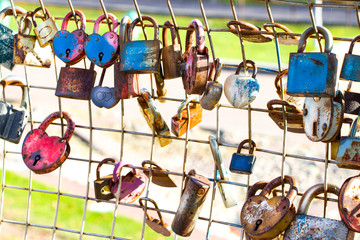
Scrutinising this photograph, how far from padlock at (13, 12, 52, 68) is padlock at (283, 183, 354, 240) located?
761 millimetres

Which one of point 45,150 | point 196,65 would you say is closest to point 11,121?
point 45,150

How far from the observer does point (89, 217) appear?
3340 millimetres

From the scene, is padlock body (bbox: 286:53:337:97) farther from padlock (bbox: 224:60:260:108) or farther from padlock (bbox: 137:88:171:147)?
padlock (bbox: 137:88:171:147)

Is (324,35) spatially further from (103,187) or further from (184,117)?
(103,187)

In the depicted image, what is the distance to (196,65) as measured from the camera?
121 cm

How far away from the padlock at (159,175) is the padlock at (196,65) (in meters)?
0.28

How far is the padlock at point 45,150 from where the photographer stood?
1449mm

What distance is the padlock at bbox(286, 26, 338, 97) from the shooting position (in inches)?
42.5

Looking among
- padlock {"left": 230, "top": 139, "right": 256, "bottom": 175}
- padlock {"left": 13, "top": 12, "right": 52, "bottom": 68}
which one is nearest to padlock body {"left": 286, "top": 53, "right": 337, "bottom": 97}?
padlock {"left": 230, "top": 139, "right": 256, "bottom": 175}

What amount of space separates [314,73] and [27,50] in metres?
0.76

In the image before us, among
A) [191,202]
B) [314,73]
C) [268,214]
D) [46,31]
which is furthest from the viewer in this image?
[46,31]

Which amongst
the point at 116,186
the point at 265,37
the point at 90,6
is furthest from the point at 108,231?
the point at 90,6

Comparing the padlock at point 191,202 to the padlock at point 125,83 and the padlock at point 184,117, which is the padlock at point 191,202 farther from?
the padlock at point 125,83

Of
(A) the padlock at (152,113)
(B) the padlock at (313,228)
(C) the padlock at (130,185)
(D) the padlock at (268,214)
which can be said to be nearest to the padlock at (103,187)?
(C) the padlock at (130,185)
